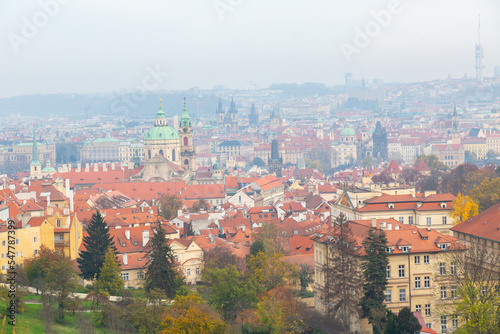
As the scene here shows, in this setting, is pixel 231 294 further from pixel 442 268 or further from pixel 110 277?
pixel 442 268

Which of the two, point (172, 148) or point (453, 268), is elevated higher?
point (172, 148)

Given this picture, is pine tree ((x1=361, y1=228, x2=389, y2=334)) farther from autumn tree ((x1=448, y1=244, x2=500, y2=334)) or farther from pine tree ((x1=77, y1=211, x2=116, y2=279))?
pine tree ((x1=77, y1=211, x2=116, y2=279))

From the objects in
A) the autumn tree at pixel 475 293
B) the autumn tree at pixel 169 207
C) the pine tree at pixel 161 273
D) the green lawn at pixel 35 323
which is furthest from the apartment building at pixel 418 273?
the autumn tree at pixel 169 207

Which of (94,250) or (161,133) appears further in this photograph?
(161,133)

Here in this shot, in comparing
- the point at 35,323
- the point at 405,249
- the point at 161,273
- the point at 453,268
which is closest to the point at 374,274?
the point at 405,249

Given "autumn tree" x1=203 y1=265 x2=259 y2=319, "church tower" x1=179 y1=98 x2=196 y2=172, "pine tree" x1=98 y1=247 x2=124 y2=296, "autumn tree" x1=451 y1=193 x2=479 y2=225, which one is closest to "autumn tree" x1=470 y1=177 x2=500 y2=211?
"autumn tree" x1=451 y1=193 x2=479 y2=225

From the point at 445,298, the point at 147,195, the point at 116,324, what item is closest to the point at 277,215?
the point at 147,195

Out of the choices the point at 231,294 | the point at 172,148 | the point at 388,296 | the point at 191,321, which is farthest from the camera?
the point at 172,148
